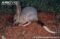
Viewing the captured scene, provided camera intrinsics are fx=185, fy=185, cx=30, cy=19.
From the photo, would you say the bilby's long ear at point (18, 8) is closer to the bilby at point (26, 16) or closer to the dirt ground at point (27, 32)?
the bilby at point (26, 16)

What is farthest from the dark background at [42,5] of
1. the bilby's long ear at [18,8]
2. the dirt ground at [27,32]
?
the dirt ground at [27,32]

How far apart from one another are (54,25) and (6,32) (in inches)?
19.3

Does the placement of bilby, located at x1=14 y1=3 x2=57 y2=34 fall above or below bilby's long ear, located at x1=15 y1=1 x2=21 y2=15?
below

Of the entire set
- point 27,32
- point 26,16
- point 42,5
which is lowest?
point 27,32

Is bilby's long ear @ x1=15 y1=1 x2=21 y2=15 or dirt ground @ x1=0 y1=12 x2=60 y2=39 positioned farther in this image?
bilby's long ear @ x1=15 y1=1 x2=21 y2=15

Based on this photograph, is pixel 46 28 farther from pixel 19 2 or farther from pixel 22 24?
pixel 19 2

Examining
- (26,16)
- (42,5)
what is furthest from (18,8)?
(42,5)

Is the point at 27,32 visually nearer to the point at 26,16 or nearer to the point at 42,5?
the point at 26,16

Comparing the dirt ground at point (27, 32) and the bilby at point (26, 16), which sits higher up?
the bilby at point (26, 16)

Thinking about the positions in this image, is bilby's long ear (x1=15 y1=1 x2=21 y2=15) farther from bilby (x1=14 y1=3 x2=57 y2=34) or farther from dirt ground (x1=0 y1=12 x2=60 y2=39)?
dirt ground (x1=0 y1=12 x2=60 y2=39)

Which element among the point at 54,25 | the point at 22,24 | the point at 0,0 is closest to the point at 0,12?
the point at 0,0

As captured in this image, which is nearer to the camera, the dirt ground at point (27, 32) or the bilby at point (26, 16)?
the dirt ground at point (27, 32)

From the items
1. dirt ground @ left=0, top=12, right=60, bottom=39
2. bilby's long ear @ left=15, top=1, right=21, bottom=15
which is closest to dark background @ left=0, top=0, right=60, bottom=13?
bilby's long ear @ left=15, top=1, right=21, bottom=15

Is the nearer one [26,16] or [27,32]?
[27,32]
